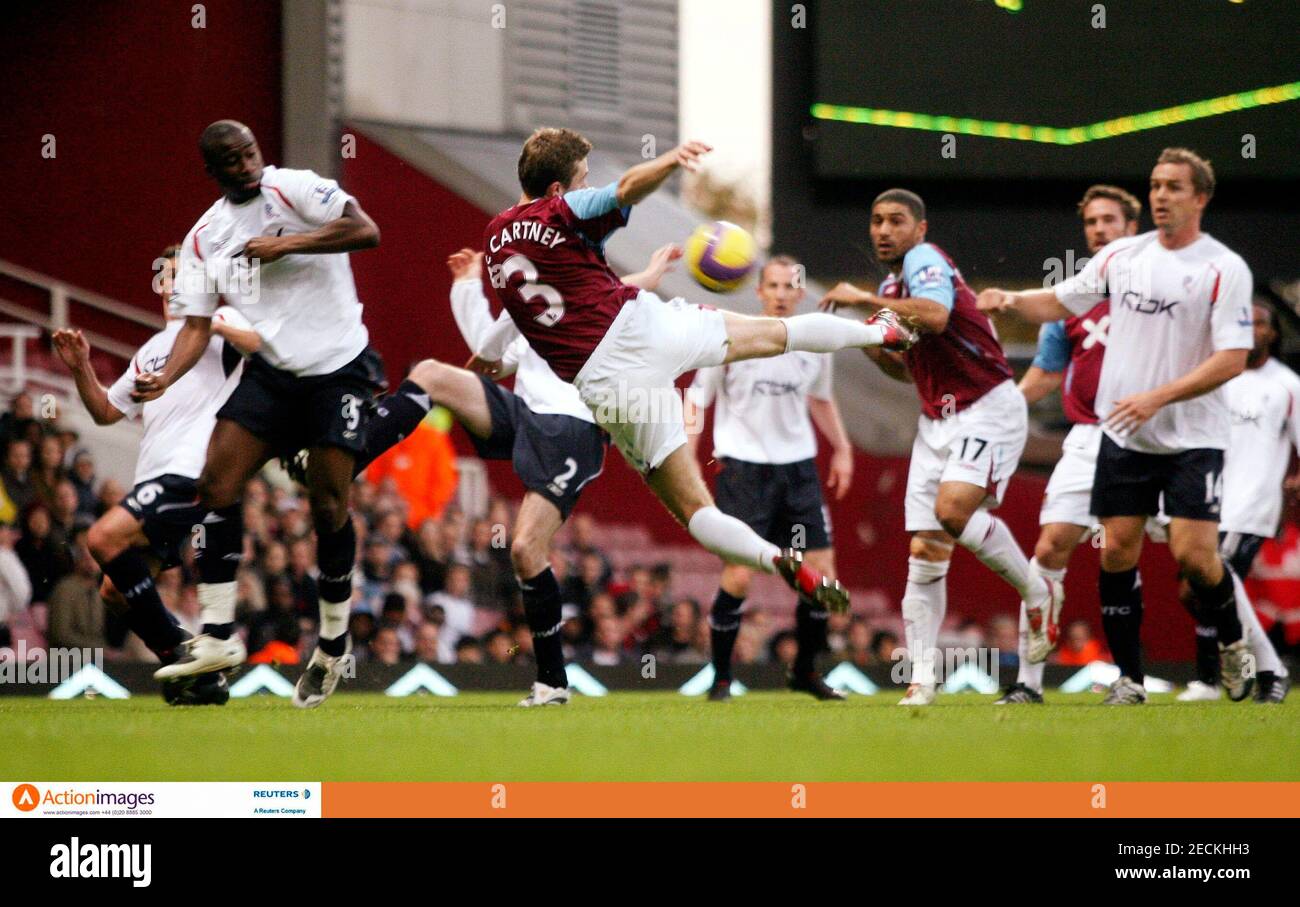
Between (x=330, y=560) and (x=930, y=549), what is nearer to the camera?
(x=330, y=560)

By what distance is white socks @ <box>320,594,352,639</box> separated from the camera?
7.65 m

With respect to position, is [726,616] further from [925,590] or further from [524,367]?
[524,367]

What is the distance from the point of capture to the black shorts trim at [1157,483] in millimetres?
7688

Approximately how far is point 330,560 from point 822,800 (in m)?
3.11

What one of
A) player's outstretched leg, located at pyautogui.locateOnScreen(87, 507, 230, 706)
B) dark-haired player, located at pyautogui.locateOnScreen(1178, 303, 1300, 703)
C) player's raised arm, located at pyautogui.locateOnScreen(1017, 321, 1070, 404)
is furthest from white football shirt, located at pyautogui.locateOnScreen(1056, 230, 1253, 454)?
player's outstretched leg, located at pyautogui.locateOnScreen(87, 507, 230, 706)

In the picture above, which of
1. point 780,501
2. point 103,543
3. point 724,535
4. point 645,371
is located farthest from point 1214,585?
point 103,543

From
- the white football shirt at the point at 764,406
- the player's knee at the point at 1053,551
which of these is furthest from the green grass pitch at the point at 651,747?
the white football shirt at the point at 764,406

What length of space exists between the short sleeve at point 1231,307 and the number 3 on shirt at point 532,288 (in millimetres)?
2801

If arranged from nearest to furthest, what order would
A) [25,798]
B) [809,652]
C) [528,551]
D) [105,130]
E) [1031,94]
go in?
[25,798] < [528,551] < [809,652] < [1031,94] < [105,130]

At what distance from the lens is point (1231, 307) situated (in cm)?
755

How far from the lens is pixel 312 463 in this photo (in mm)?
7508

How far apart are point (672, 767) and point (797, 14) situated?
8212 mm
